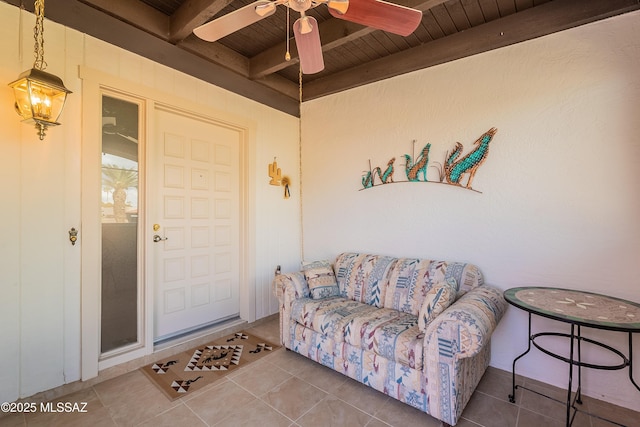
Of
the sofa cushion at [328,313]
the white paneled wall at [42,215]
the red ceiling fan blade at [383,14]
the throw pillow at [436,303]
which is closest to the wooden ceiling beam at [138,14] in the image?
the white paneled wall at [42,215]

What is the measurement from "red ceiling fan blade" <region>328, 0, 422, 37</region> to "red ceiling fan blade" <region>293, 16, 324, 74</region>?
5.8 inches

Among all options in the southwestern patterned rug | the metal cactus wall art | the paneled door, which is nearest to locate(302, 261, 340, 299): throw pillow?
the southwestern patterned rug

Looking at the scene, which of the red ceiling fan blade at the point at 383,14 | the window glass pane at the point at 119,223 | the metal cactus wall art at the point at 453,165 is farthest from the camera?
the metal cactus wall art at the point at 453,165

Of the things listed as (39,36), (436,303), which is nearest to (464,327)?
(436,303)

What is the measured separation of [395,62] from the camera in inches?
118

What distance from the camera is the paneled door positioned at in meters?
2.74

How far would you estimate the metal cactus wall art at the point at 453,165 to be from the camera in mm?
2535

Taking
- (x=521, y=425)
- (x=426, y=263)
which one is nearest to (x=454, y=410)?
(x=521, y=425)

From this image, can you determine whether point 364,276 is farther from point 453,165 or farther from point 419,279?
point 453,165

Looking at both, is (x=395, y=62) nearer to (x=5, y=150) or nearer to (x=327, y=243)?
(x=327, y=243)

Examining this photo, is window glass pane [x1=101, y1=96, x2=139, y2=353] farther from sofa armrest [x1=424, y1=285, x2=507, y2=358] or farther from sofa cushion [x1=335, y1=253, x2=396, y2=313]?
sofa armrest [x1=424, y1=285, x2=507, y2=358]

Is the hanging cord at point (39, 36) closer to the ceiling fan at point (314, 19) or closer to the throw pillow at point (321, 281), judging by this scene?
the ceiling fan at point (314, 19)

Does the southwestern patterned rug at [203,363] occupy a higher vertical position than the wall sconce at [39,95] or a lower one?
lower

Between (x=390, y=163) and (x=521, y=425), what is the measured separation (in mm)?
2279
